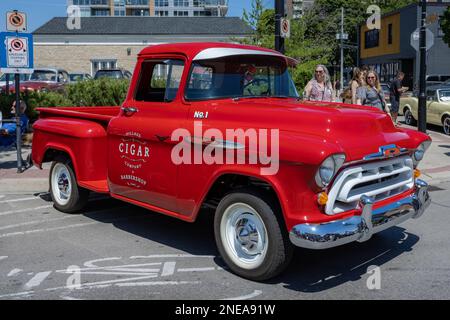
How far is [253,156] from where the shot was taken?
14.3 feet

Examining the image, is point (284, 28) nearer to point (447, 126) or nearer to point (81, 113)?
point (81, 113)

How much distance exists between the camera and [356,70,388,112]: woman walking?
9.52m

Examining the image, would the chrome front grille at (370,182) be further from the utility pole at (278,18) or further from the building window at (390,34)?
the building window at (390,34)

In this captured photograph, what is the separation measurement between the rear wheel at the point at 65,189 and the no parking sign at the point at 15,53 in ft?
10.4

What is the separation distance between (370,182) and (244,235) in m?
1.18

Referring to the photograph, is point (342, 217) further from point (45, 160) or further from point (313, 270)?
point (45, 160)

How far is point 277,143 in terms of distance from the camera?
169 inches

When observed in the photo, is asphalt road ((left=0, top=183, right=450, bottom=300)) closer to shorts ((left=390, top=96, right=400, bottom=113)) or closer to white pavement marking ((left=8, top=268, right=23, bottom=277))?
white pavement marking ((left=8, top=268, right=23, bottom=277))

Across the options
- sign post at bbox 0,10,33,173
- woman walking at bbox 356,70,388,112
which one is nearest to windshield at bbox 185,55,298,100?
woman walking at bbox 356,70,388,112

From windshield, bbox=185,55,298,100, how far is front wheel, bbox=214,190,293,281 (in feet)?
3.74

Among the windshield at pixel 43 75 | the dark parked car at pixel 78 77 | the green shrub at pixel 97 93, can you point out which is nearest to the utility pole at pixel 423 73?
the green shrub at pixel 97 93

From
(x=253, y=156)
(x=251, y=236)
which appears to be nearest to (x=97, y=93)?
(x=251, y=236)
